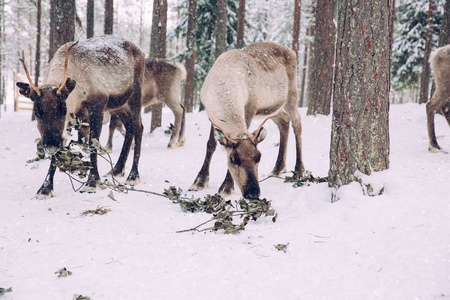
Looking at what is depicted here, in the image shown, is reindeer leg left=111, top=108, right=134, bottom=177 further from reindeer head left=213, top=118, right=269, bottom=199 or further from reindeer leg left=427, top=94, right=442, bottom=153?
reindeer leg left=427, top=94, right=442, bottom=153

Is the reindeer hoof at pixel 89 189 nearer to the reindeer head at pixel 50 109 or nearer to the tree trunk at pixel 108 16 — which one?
the reindeer head at pixel 50 109

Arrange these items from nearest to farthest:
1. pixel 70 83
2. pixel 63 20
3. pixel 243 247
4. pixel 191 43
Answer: pixel 243 247 < pixel 70 83 < pixel 63 20 < pixel 191 43

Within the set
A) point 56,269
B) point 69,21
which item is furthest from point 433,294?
point 69,21

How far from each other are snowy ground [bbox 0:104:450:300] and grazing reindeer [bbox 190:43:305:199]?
597 millimetres

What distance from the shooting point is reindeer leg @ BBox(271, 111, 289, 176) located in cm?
653

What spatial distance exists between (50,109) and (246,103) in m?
2.65

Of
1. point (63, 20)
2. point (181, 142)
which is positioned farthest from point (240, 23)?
point (63, 20)

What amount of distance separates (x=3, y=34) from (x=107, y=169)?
28.9 metres

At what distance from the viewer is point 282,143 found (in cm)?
669

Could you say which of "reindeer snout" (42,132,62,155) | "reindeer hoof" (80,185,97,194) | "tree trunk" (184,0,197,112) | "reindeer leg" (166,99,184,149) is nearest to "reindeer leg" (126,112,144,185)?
"reindeer hoof" (80,185,97,194)

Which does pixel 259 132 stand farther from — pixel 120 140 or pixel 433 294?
pixel 120 140

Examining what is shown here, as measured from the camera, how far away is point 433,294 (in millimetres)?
2285

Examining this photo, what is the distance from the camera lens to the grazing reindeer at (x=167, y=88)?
378 inches

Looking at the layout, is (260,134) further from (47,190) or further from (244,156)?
(47,190)
